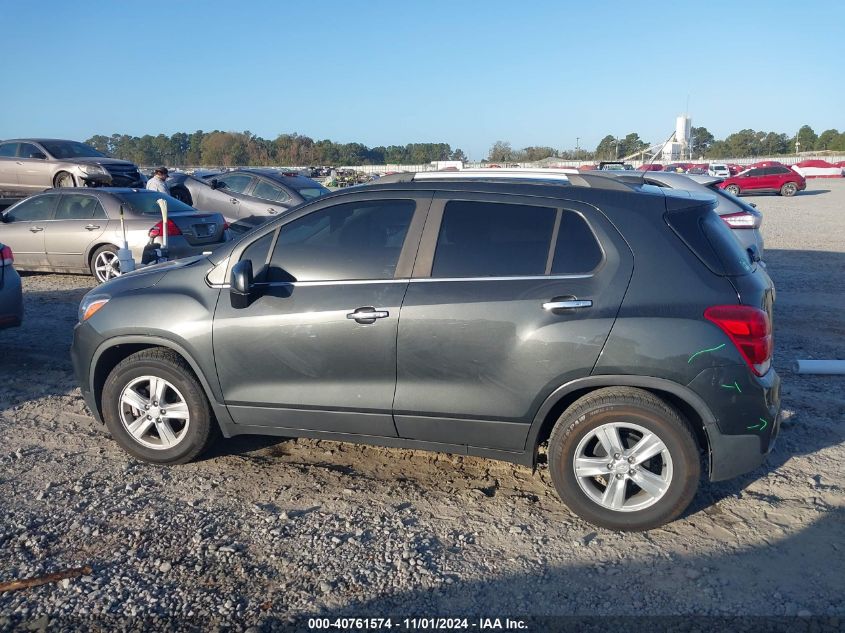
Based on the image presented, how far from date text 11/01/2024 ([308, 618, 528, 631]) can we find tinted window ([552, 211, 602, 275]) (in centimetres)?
185

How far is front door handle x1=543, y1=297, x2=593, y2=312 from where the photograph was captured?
157 inches

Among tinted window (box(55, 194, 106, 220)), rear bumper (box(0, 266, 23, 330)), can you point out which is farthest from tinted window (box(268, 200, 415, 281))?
tinted window (box(55, 194, 106, 220))

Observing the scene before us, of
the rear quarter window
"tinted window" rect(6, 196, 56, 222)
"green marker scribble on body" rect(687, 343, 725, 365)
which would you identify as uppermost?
the rear quarter window

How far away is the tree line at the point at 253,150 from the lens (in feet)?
258

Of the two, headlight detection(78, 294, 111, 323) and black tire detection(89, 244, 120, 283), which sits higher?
headlight detection(78, 294, 111, 323)

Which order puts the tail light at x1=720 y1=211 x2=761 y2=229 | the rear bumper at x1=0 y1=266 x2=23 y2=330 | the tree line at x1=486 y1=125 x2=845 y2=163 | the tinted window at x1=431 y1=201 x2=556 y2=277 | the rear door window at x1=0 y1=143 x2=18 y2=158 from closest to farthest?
the tinted window at x1=431 y1=201 x2=556 y2=277
the rear bumper at x1=0 y1=266 x2=23 y2=330
the tail light at x1=720 y1=211 x2=761 y2=229
the rear door window at x1=0 y1=143 x2=18 y2=158
the tree line at x1=486 y1=125 x2=845 y2=163

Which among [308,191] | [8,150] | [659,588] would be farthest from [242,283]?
[8,150]

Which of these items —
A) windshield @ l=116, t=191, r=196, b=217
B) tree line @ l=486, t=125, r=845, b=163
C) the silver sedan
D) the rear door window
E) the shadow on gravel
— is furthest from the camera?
tree line @ l=486, t=125, r=845, b=163

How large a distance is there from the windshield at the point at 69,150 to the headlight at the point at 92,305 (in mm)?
14400

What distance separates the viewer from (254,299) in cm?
457

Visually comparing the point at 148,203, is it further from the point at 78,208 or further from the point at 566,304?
the point at 566,304

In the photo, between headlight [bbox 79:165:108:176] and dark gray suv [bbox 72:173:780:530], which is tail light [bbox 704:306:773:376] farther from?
headlight [bbox 79:165:108:176]

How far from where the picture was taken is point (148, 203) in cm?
1132

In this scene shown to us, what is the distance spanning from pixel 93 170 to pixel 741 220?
14320mm
